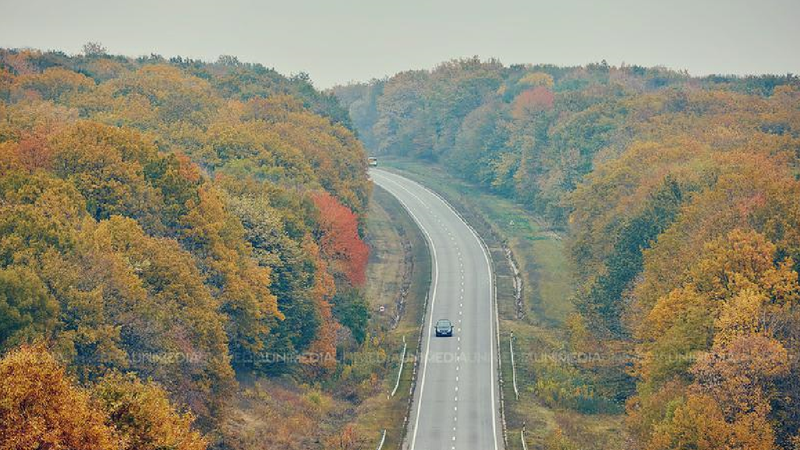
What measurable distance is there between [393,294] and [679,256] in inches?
1495

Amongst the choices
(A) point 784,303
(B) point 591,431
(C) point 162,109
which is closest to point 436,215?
(C) point 162,109

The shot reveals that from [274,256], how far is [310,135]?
47256mm

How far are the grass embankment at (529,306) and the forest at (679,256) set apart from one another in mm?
1748

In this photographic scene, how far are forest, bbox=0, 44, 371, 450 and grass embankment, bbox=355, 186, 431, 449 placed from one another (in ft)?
10.2

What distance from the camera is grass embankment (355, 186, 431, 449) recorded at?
6688 cm

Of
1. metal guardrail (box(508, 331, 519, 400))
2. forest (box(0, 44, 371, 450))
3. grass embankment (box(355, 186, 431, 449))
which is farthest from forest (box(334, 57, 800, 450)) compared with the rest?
forest (box(0, 44, 371, 450))

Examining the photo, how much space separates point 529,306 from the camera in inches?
3784

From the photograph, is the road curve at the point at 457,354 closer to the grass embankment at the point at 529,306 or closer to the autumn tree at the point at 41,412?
the grass embankment at the point at 529,306

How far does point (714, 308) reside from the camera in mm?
58312

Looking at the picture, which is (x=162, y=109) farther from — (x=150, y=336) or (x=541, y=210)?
(x=150, y=336)

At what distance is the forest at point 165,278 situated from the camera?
36.2 meters

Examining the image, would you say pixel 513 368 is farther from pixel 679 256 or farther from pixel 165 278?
pixel 165 278

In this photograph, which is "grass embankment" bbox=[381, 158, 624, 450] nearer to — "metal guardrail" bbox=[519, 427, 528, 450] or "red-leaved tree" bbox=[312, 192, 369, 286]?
"metal guardrail" bbox=[519, 427, 528, 450]

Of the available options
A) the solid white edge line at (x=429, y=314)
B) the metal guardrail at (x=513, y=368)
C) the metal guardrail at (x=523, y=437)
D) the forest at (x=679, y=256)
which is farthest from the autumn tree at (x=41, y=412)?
the metal guardrail at (x=513, y=368)
